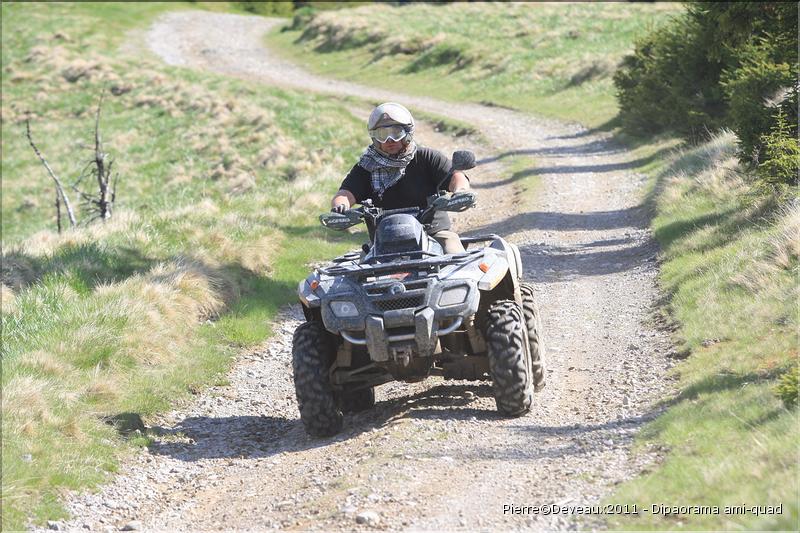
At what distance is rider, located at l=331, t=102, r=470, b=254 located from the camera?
9.52 m

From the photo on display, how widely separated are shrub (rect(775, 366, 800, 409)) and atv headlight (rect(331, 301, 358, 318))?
3.10 metres

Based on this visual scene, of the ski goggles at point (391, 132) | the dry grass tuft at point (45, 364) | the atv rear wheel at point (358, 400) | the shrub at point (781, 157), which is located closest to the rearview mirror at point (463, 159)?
the ski goggles at point (391, 132)

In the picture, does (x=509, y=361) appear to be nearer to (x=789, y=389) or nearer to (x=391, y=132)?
(x=789, y=389)

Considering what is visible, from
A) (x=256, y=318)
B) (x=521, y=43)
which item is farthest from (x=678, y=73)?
(x=521, y=43)

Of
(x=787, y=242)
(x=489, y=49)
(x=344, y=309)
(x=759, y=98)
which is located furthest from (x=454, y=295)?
(x=489, y=49)

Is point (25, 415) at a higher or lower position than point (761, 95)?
lower

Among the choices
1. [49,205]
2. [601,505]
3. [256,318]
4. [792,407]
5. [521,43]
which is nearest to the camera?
[601,505]

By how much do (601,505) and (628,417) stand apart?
7.00 ft

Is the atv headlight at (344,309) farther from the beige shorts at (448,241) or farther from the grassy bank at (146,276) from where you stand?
the grassy bank at (146,276)

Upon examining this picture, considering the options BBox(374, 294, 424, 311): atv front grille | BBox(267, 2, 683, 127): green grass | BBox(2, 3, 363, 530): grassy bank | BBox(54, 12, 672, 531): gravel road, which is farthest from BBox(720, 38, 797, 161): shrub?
BBox(267, 2, 683, 127): green grass

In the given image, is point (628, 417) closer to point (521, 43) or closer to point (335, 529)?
point (335, 529)

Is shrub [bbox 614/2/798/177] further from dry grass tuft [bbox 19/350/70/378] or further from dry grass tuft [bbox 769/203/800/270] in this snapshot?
dry grass tuft [bbox 19/350/70/378]

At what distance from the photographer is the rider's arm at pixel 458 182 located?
9.62 m

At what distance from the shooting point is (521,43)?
48.6 m
